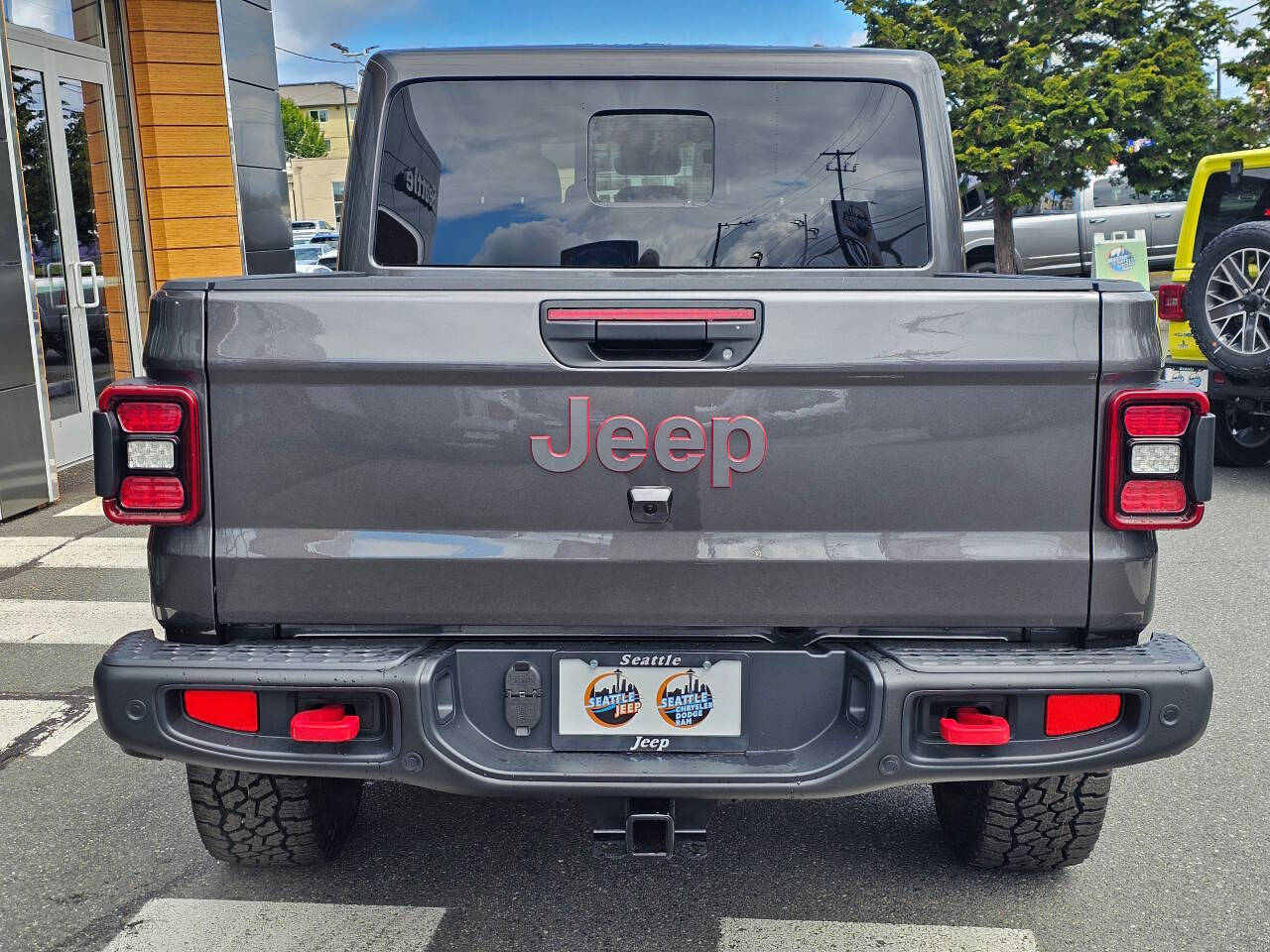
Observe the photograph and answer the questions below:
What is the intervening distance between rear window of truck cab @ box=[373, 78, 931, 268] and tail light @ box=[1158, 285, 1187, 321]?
6067mm

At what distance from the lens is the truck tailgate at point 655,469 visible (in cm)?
250

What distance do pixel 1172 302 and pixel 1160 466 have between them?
23.0 feet

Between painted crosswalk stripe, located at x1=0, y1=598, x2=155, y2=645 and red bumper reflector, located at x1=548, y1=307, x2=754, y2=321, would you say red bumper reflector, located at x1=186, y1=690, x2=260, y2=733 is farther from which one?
painted crosswalk stripe, located at x1=0, y1=598, x2=155, y2=645

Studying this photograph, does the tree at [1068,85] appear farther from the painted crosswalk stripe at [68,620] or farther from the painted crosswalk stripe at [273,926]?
the painted crosswalk stripe at [273,926]

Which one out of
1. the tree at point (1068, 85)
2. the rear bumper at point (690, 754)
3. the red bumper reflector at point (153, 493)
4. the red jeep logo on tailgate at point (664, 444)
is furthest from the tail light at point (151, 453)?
the tree at point (1068, 85)

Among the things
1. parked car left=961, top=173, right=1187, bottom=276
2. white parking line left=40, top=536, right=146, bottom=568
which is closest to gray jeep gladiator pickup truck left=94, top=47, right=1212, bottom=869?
white parking line left=40, top=536, right=146, bottom=568

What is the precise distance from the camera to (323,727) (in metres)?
2.55

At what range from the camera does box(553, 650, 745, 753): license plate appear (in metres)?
2.61

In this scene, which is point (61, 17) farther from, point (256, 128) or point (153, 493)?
point (153, 493)

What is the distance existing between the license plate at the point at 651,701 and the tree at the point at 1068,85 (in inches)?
762

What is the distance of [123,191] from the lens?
10.8 metres

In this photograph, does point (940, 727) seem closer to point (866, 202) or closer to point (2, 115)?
point (866, 202)

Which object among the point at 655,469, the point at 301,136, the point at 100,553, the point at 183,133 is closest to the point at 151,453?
the point at 655,469

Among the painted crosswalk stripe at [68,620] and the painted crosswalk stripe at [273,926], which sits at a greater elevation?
the painted crosswalk stripe at [68,620]
